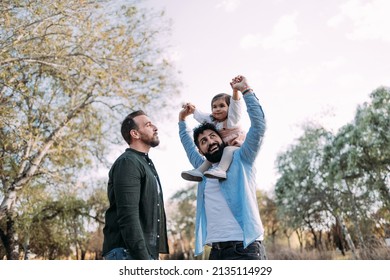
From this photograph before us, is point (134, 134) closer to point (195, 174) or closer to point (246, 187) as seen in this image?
point (195, 174)

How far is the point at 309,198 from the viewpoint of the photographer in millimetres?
26219

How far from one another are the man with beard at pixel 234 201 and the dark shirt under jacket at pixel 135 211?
13.7 inches

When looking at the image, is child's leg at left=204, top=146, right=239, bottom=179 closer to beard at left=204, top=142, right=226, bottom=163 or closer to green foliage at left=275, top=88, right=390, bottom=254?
Answer: beard at left=204, top=142, right=226, bottom=163

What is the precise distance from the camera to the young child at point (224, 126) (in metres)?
3.17

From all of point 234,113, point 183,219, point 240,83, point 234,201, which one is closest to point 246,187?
point 234,201

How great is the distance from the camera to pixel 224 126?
3.83 m

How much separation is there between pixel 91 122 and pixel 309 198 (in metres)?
16.7

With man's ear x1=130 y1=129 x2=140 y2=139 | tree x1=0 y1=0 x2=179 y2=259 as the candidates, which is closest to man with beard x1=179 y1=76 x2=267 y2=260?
man's ear x1=130 y1=129 x2=140 y2=139

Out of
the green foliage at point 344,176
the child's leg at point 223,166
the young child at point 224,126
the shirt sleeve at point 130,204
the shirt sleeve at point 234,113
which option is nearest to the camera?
the shirt sleeve at point 130,204

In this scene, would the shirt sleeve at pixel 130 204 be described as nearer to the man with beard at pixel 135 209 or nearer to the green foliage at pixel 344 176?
the man with beard at pixel 135 209

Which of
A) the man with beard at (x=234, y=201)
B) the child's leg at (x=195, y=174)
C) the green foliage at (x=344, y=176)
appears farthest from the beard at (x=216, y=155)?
the green foliage at (x=344, y=176)

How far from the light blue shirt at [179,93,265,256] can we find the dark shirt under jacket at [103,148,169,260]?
31 centimetres

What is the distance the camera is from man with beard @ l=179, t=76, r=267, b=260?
2.80 meters
